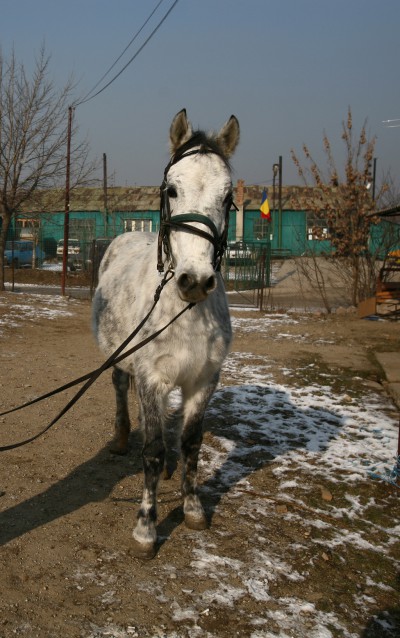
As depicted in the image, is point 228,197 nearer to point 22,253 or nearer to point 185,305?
point 185,305

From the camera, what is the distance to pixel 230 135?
3.62 metres

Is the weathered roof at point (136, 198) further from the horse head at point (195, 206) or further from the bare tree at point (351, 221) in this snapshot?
the horse head at point (195, 206)

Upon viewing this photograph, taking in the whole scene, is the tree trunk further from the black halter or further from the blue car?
the black halter

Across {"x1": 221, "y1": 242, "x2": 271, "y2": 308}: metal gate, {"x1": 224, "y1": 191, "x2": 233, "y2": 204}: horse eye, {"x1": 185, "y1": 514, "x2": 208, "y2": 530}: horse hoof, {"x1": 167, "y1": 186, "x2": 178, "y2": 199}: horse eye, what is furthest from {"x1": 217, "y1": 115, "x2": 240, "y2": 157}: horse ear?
{"x1": 221, "y1": 242, "x2": 271, "y2": 308}: metal gate

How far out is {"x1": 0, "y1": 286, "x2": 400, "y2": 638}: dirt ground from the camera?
282cm

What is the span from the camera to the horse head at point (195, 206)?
2.87 meters

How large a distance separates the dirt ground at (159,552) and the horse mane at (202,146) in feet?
7.80

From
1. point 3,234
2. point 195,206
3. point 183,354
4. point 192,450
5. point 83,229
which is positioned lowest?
point 192,450

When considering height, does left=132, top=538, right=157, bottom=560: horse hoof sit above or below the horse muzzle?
below

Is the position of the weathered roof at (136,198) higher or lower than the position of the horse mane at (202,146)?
higher

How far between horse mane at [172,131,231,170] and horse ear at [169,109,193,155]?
0.05 meters

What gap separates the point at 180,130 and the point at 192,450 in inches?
83.2

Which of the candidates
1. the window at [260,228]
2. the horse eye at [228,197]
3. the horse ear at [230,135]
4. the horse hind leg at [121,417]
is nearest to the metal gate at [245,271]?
the horse hind leg at [121,417]

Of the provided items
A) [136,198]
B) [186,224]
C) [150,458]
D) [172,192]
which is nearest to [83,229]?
[136,198]
